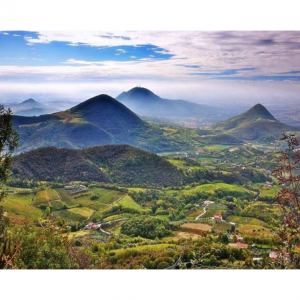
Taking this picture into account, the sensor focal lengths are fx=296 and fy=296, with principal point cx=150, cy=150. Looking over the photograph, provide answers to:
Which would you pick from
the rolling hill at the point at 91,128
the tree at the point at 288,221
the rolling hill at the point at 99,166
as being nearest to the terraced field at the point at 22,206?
the rolling hill at the point at 99,166

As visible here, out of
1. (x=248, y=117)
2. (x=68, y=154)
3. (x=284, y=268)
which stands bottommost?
(x=284, y=268)

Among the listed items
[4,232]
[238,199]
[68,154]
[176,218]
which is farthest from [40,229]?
[238,199]

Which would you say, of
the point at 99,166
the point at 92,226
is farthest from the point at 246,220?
the point at 99,166

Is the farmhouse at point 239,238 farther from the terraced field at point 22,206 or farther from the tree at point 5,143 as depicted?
the tree at point 5,143

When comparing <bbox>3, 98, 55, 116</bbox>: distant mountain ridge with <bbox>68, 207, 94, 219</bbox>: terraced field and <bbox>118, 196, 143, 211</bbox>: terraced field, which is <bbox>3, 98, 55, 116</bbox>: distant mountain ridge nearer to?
<bbox>68, 207, 94, 219</bbox>: terraced field

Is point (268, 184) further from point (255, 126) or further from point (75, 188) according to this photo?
point (75, 188)

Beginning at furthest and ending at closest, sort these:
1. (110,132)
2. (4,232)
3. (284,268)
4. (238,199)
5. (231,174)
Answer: (110,132) → (231,174) → (238,199) → (4,232) → (284,268)

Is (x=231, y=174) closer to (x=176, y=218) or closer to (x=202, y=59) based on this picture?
(x=176, y=218)
